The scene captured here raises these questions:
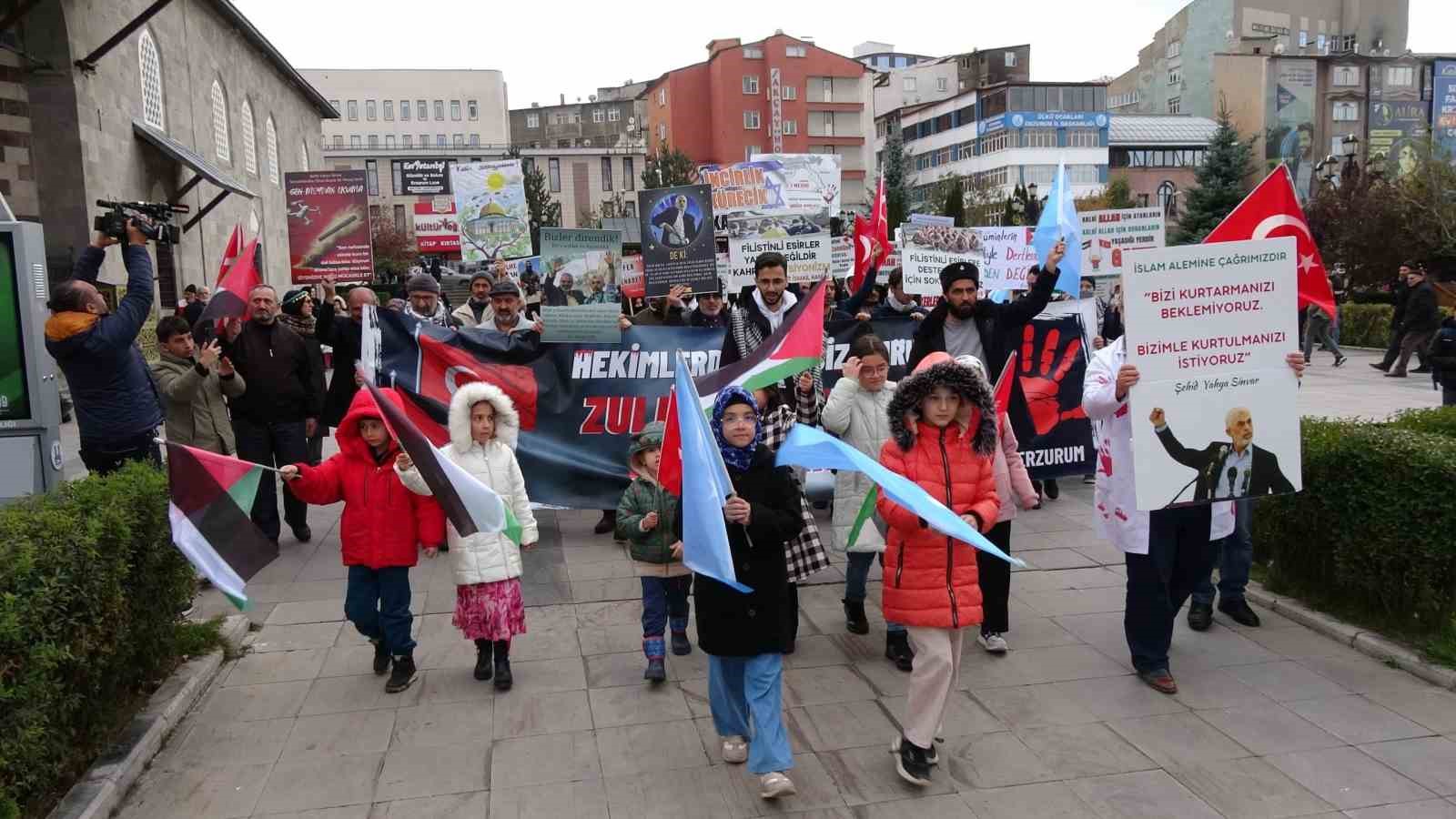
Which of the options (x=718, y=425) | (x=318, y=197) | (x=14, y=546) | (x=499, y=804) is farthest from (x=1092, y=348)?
(x=318, y=197)

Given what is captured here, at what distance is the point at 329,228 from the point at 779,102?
70.7m

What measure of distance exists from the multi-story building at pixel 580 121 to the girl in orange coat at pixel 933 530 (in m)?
Result: 106

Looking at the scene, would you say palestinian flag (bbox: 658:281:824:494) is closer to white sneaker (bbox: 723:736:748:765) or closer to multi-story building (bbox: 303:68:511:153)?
white sneaker (bbox: 723:736:748:765)

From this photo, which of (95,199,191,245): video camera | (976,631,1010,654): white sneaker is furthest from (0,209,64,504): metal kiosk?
(976,631,1010,654): white sneaker

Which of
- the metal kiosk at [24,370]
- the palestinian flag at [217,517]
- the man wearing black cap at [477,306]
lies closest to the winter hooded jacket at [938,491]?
the palestinian flag at [217,517]

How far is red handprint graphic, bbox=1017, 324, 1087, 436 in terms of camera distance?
9000mm

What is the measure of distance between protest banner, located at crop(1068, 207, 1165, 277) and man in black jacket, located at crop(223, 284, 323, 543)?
8061 millimetres

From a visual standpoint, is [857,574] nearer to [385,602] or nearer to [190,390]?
[385,602]

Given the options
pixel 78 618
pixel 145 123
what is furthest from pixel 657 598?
pixel 145 123

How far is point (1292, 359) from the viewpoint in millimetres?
4953

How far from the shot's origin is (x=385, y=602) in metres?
5.23

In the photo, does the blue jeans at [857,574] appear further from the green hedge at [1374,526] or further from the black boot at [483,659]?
the green hedge at [1374,526]

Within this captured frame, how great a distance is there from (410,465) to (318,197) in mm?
9751

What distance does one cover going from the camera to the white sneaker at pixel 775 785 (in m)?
3.98
